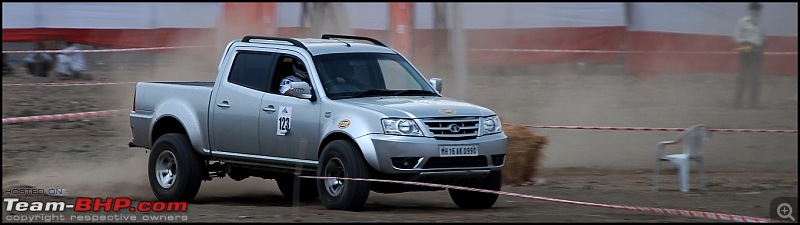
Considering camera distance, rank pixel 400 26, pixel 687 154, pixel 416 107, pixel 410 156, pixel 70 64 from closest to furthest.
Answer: pixel 410 156 < pixel 416 107 < pixel 687 154 < pixel 70 64 < pixel 400 26

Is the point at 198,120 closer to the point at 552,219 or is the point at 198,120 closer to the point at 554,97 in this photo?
the point at 552,219

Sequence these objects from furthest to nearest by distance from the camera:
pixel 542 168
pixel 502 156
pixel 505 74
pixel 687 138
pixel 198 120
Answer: pixel 505 74 < pixel 542 168 < pixel 687 138 < pixel 198 120 < pixel 502 156

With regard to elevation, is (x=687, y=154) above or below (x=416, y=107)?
below

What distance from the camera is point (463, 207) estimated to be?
1129cm

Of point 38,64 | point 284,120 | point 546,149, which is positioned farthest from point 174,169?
point 38,64

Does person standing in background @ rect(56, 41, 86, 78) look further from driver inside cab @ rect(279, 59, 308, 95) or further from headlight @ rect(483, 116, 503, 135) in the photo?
headlight @ rect(483, 116, 503, 135)

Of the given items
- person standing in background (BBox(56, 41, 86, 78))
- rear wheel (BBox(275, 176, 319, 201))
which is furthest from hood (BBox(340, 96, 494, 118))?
person standing in background (BBox(56, 41, 86, 78))

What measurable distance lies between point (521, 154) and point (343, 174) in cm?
346

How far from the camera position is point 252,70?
37.9 feet

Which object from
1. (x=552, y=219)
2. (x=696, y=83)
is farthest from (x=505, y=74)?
(x=552, y=219)

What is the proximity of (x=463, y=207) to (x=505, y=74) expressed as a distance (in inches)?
528

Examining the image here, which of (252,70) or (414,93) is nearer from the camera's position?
(414,93)

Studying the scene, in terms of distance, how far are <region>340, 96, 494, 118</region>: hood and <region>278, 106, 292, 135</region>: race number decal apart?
52cm

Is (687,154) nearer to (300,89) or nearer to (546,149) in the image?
(546,149)
